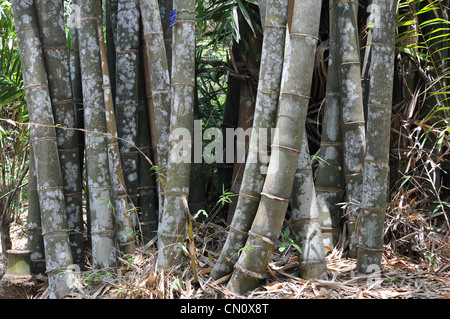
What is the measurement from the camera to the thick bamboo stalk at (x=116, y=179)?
2434 millimetres

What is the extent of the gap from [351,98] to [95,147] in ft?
3.88

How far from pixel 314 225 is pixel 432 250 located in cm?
66

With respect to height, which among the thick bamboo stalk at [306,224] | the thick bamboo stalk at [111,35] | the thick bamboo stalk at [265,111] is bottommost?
→ the thick bamboo stalk at [306,224]

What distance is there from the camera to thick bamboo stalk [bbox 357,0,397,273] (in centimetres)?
220

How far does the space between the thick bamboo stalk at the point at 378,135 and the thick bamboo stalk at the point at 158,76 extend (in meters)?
0.92

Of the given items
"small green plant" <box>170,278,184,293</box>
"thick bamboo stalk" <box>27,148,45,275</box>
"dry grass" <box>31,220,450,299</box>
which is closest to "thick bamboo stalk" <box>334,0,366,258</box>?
"dry grass" <box>31,220,450,299</box>

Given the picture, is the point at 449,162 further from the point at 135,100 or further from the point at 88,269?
the point at 88,269

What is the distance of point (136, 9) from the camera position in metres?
2.59

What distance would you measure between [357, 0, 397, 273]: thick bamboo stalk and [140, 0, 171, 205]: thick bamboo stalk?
0.92 metres

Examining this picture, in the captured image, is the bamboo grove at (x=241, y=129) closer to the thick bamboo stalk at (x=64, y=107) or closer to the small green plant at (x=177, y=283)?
the thick bamboo stalk at (x=64, y=107)

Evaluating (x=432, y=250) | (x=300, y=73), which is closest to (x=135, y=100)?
(x=300, y=73)

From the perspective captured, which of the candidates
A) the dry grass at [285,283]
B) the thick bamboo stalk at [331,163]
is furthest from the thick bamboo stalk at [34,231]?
the thick bamboo stalk at [331,163]

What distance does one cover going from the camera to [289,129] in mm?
2043

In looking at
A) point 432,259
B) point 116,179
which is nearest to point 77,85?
point 116,179
